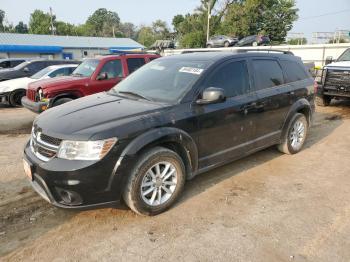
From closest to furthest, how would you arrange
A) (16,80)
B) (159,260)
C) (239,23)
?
(159,260), (16,80), (239,23)

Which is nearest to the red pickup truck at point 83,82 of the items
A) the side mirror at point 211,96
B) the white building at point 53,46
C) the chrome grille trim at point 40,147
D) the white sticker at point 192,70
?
the chrome grille trim at point 40,147

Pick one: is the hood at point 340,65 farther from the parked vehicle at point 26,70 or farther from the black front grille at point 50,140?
the parked vehicle at point 26,70

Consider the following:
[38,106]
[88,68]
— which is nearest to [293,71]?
[88,68]

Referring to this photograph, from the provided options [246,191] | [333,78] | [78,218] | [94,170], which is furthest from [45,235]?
[333,78]

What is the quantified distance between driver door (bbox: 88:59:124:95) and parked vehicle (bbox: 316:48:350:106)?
6.14 metres

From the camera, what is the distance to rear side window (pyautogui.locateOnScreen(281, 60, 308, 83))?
5.35 metres

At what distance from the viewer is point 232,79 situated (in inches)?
172

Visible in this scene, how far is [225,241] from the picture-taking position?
3162mm

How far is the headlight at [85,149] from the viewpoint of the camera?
10.1ft

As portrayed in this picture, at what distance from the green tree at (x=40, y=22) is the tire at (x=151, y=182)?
8136 cm

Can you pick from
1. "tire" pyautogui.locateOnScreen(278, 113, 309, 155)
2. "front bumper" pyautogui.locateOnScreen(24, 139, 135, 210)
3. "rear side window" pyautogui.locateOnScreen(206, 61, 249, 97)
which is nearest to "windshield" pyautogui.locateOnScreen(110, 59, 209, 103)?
"rear side window" pyautogui.locateOnScreen(206, 61, 249, 97)

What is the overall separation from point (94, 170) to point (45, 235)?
0.91 metres

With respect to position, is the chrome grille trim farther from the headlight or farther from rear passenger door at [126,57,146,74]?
rear passenger door at [126,57,146,74]

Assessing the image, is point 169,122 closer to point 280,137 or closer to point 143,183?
point 143,183
